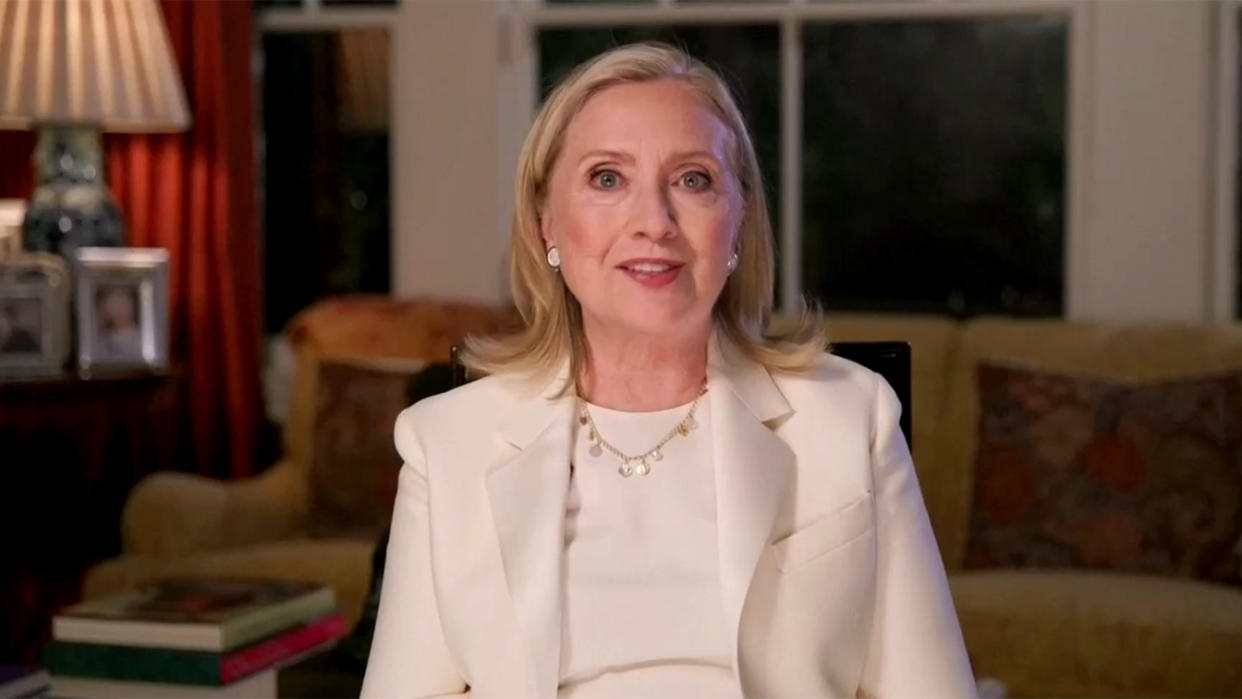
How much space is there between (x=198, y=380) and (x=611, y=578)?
8.50 ft

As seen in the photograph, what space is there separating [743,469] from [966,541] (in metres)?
1.87

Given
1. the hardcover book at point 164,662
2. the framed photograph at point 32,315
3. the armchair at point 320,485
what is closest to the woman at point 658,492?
the hardcover book at point 164,662

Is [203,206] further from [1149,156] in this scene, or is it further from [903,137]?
[1149,156]

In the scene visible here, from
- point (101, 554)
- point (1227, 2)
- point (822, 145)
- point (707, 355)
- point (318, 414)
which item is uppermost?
point (1227, 2)

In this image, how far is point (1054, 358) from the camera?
125 inches

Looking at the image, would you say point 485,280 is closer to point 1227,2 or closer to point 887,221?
point 887,221

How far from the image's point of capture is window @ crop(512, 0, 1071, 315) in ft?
12.0

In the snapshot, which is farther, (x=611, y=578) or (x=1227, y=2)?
(x=1227, y=2)

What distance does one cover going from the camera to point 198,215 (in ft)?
12.1

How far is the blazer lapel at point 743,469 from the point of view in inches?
50.5

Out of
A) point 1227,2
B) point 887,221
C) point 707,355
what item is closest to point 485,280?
point 887,221

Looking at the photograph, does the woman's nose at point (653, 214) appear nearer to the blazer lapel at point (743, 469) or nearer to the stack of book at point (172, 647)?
the blazer lapel at point (743, 469)

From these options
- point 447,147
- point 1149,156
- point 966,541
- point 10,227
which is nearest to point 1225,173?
point 1149,156

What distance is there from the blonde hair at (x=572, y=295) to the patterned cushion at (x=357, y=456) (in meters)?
1.84
